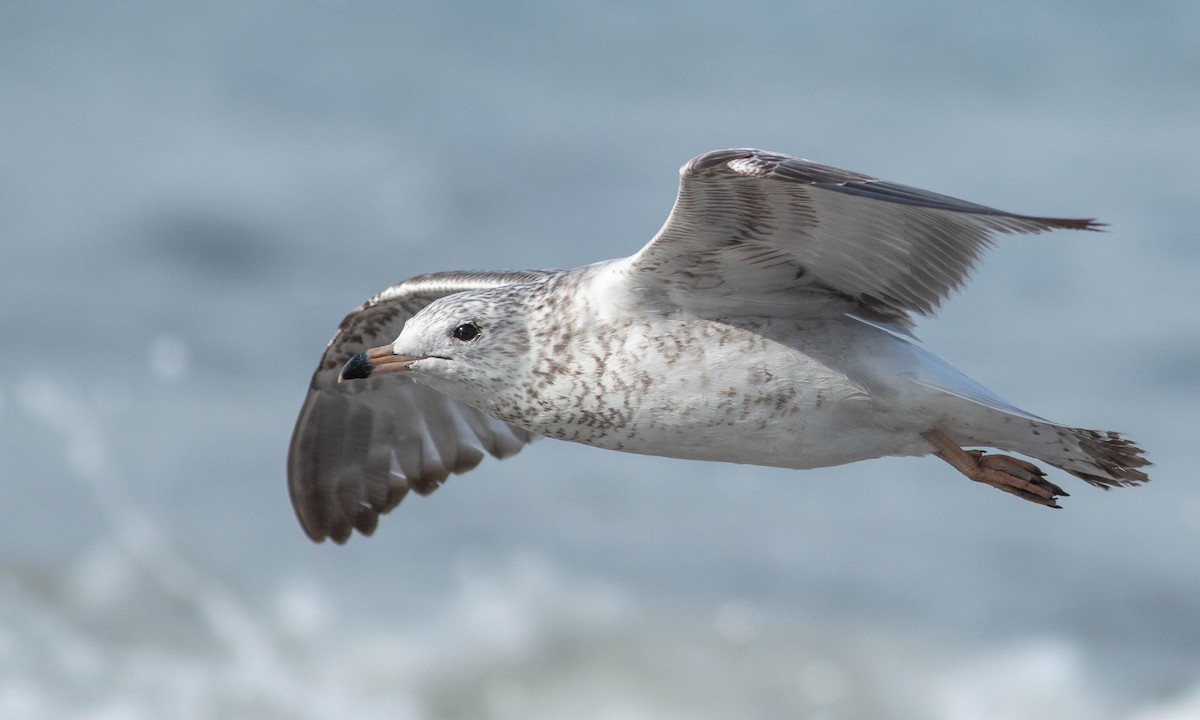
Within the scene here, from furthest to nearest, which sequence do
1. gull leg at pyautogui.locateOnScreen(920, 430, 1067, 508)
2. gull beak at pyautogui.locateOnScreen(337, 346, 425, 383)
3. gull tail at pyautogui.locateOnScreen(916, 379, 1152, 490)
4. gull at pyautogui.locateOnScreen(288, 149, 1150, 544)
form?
gull beak at pyautogui.locateOnScreen(337, 346, 425, 383) < gull leg at pyautogui.locateOnScreen(920, 430, 1067, 508) < gull tail at pyautogui.locateOnScreen(916, 379, 1152, 490) < gull at pyautogui.locateOnScreen(288, 149, 1150, 544)

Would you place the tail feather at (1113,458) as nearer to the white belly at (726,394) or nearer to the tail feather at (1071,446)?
the tail feather at (1071,446)

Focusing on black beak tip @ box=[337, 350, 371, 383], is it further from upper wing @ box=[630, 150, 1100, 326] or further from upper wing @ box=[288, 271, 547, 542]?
upper wing @ box=[288, 271, 547, 542]

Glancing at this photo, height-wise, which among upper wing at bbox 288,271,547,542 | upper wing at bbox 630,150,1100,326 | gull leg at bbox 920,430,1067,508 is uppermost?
upper wing at bbox 630,150,1100,326

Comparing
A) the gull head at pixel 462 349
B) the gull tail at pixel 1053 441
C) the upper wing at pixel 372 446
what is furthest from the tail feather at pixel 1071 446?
the upper wing at pixel 372 446

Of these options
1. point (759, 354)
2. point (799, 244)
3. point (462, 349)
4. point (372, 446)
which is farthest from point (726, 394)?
point (372, 446)

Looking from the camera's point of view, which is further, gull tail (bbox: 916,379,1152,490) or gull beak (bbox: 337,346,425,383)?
gull beak (bbox: 337,346,425,383)

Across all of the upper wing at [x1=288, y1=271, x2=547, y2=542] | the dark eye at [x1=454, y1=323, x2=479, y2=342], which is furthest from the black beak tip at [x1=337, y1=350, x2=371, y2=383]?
the upper wing at [x1=288, y1=271, x2=547, y2=542]
